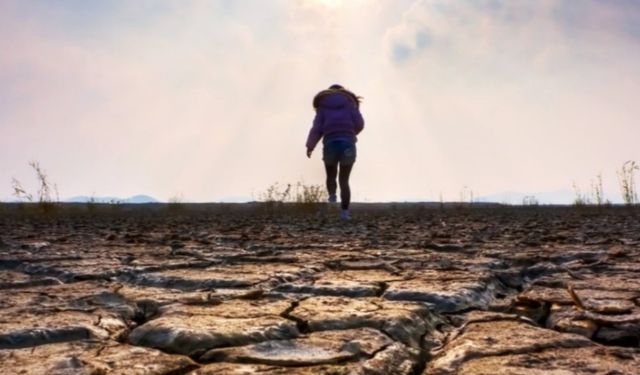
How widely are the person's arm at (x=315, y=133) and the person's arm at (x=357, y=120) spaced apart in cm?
37

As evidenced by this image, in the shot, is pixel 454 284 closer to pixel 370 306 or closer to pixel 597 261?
pixel 370 306

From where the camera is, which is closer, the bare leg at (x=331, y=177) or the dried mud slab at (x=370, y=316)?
the dried mud slab at (x=370, y=316)

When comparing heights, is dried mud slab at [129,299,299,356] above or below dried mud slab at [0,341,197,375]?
above

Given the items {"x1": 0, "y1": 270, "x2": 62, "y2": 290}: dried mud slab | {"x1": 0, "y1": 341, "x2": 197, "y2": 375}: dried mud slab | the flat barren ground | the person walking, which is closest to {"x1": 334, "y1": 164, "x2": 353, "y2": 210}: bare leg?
the person walking

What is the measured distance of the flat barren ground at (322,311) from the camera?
1.45m

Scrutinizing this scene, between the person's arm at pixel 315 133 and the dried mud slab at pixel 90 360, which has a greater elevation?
the person's arm at pixel 315 133

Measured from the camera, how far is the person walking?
298 inches

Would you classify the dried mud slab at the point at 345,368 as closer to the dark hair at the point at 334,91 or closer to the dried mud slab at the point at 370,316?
the dried mud slab at the point at 370,316

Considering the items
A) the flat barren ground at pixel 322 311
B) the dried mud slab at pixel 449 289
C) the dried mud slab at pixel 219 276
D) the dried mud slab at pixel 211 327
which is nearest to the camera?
the flat barren ground at pixel 322 311

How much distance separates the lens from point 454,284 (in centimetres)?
241

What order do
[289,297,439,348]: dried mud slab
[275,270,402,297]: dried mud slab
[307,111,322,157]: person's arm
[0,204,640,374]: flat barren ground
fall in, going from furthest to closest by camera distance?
[307,111,322,157]: person's arm, [275,270,402,297]: dried mud slab, [289,297,439,348]: dried mud slab, [0,204,640,374]: flat barren ground

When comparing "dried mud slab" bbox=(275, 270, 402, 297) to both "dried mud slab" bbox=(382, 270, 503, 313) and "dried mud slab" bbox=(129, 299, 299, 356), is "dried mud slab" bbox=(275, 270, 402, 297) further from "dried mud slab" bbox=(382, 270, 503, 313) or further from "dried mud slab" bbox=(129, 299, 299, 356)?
"dried mud slab" bbox=(129, 299, 299, 356)

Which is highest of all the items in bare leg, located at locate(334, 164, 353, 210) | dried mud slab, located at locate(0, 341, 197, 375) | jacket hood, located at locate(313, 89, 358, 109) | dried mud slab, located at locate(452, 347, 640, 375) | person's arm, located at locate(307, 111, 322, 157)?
jacket hood, located at locate(313, 89, 358, 109)

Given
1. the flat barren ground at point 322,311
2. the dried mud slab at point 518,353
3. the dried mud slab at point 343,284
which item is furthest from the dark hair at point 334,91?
the dried mud slab at point 518,353
